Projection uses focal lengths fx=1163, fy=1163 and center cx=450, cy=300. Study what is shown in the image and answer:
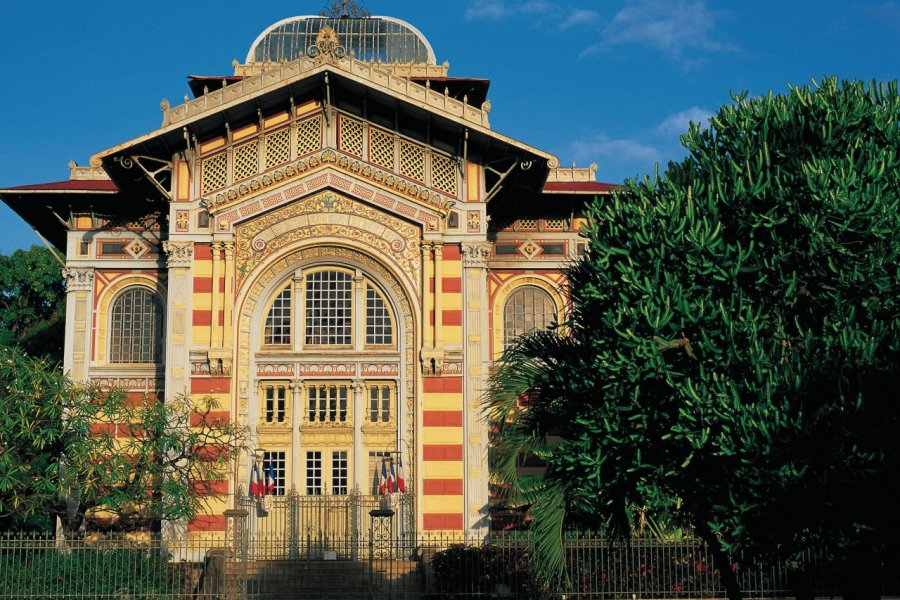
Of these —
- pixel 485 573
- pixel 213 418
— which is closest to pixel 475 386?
pixel 485 573

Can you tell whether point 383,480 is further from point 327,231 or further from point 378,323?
point 327,231

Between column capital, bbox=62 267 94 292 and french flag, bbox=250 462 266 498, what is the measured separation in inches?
322

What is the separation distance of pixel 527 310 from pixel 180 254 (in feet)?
36.3

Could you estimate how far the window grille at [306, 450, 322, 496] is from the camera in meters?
33.6

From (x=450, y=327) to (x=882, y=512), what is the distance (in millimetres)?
18103

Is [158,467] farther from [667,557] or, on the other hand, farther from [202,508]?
[667,557]

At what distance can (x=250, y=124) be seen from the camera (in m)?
34.7

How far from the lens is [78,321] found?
3581 cm

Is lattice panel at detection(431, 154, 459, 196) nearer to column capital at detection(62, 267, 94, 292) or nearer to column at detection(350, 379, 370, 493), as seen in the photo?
column at detection(350, 379, 370, 493)

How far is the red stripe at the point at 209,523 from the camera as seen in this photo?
31.9 meters

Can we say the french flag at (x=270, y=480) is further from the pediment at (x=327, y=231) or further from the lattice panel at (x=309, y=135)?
the lattice panel at (x=309, y=135)

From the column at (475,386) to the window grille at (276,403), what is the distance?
212 inches

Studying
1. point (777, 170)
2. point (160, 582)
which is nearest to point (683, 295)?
point (777, 170)

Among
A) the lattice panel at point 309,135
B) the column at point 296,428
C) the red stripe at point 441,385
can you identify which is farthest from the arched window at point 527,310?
the lattice panel at point 309,135
